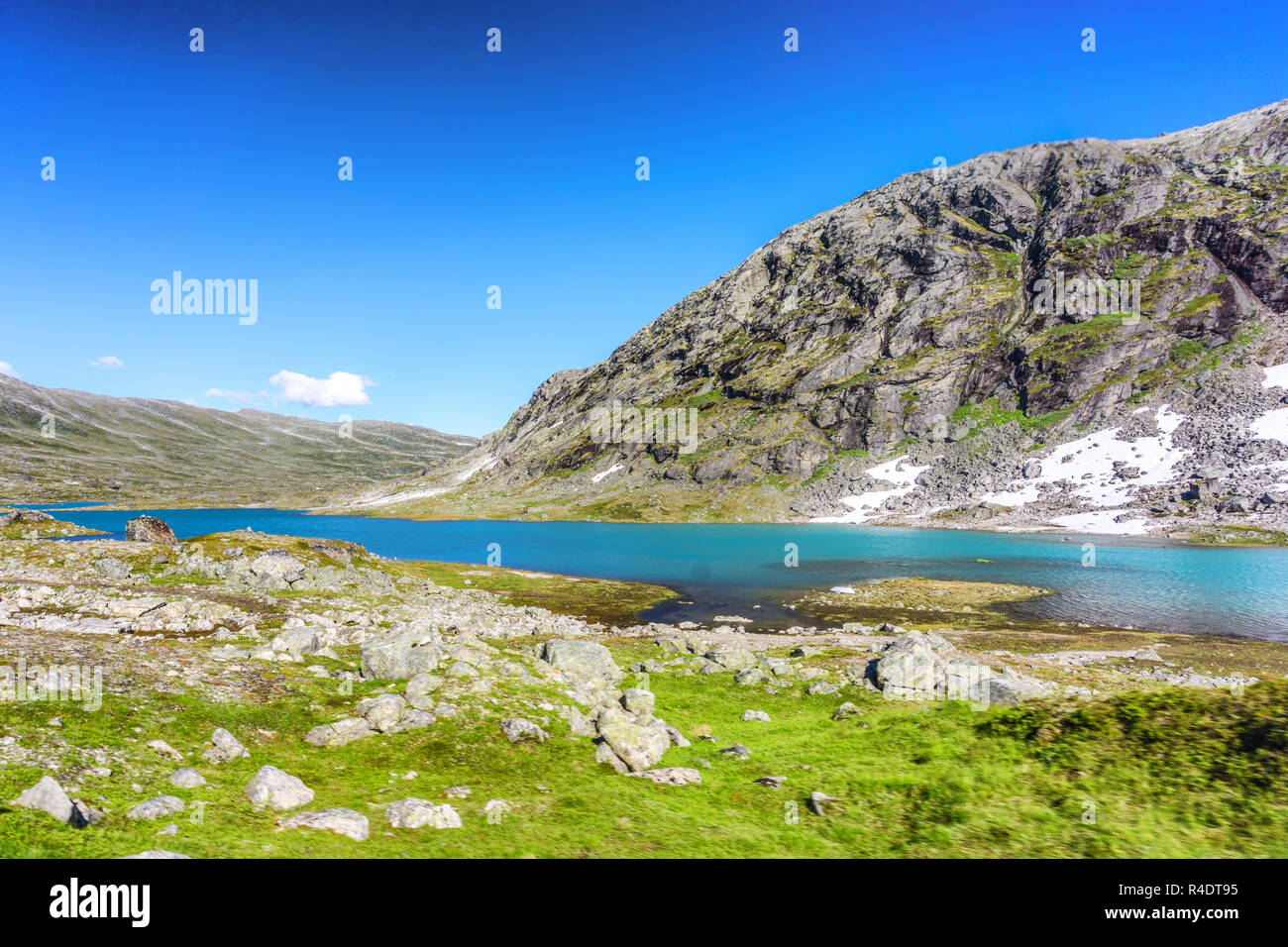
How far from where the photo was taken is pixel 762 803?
502 inches

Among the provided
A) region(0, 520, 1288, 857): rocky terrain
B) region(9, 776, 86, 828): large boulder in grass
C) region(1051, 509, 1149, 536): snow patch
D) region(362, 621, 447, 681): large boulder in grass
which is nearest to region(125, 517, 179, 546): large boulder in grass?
region(0, 520, 1288, 857): rocky terrain

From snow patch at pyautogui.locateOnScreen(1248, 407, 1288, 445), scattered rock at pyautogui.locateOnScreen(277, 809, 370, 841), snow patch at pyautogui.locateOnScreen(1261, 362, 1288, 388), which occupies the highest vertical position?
snow patch at pyautogui.locateOnScreen(1261, 362, 1288, 388)

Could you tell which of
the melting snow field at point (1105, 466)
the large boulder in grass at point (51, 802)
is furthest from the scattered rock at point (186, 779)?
the melting snow field at point (1105, 466)

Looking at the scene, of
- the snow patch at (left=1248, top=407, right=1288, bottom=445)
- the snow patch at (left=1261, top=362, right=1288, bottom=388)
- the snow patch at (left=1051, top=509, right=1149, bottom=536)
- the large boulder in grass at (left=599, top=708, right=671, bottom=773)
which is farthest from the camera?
the snow patch at (left=1261, top=362, right=1288, bottom=388)

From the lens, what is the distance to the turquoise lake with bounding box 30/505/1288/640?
5707 cm

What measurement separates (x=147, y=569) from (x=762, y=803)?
174ft

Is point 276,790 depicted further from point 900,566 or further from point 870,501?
point 870,501

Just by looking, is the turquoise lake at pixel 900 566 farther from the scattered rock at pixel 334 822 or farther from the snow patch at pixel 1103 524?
the scattered rock at pixel 334 822

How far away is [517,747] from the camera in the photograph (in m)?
15.0

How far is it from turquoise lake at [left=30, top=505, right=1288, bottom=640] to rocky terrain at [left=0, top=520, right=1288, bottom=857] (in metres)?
32.9

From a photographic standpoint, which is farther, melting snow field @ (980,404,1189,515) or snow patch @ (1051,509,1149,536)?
melting snow field @ (980,404,1189,515)

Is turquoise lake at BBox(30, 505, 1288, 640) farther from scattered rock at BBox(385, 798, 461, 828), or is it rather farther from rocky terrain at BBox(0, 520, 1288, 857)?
scattered rock at BBox(385, 798, 461, 828)
